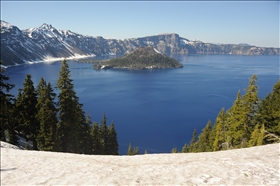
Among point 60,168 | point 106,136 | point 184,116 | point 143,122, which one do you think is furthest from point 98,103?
point 60,168

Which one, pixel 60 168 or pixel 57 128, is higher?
pixel 60 168

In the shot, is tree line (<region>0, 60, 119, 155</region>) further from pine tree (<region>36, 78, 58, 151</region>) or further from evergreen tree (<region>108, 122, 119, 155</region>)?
evergreen tree (<region>108, 122, 119, 155</region>)

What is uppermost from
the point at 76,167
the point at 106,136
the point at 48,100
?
the point at 48,100

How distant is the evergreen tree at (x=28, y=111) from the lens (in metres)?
23.9

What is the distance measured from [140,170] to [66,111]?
1646 cm

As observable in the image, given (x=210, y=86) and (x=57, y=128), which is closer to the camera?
(x=57, y=128)

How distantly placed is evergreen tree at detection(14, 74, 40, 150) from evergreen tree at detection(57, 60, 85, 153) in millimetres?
3018

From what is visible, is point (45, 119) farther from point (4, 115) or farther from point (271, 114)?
point (271, 114)

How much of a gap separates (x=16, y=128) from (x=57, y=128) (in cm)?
472

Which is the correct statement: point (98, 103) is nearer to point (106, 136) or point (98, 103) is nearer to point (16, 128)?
point (106, 136)

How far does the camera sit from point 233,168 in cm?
1002

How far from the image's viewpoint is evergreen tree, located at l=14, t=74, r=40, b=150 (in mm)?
23906

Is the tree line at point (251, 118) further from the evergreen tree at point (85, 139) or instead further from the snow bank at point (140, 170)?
the evergreen tree at point (85, 139)

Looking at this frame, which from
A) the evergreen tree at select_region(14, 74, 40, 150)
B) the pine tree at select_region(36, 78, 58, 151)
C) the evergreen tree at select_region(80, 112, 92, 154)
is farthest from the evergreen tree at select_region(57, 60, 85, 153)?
the evergreen tree at select_region(80, 112, 92, 154)
